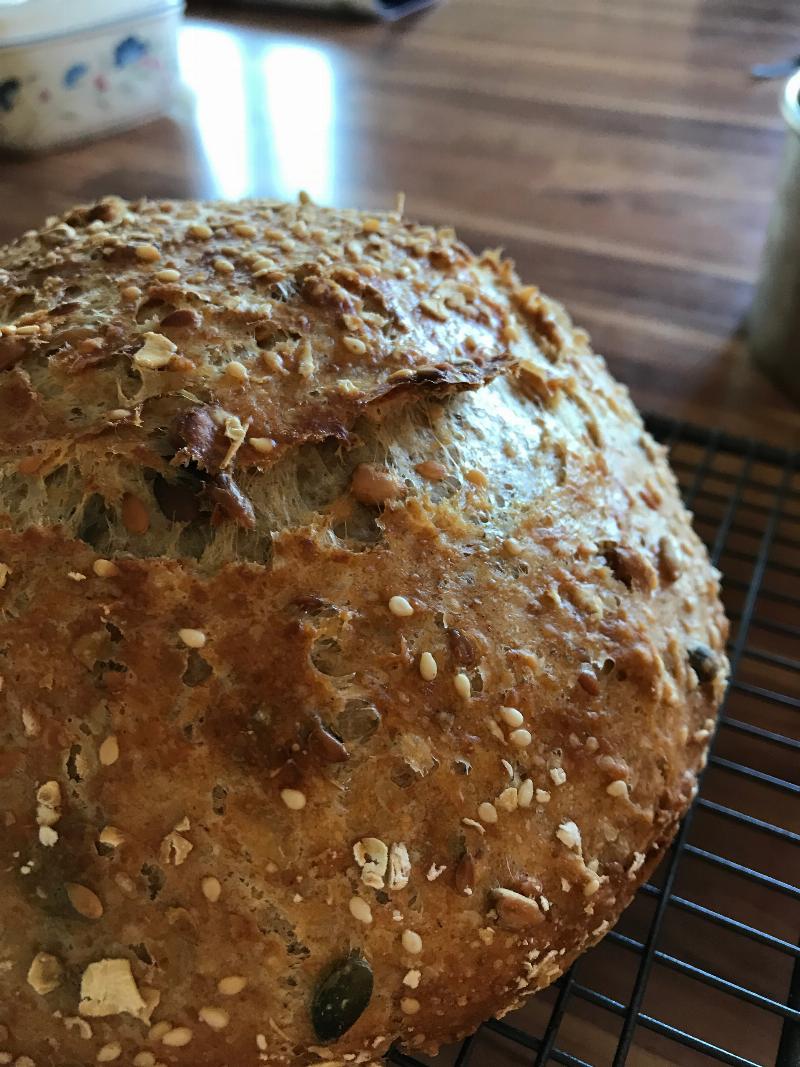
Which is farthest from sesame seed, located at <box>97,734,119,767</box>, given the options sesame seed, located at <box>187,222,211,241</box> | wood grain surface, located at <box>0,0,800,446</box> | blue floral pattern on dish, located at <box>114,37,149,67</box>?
blue floral pattern on dish, located at <box>114,37,149,67</box>

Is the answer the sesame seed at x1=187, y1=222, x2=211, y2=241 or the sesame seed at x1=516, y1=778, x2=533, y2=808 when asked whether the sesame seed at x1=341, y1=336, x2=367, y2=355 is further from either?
the sesame seed at x1=516, y1=778, x2=533, y2=808

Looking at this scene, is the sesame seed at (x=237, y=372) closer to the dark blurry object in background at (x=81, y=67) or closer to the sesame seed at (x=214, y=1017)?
the sesame seed at (x=214, y=1017)

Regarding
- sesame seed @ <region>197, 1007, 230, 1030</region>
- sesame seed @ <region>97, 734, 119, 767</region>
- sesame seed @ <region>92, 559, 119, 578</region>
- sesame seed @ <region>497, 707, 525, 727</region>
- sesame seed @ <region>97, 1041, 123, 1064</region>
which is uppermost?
sesame seed @ <region>92, 559, 119, 578</region>

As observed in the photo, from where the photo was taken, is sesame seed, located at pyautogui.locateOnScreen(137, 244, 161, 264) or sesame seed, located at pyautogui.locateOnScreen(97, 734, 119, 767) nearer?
sesame seed, located at pyautogui.locateOnScreen(97, 734, 119, 767)

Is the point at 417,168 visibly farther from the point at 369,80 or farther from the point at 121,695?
the point at 121,695

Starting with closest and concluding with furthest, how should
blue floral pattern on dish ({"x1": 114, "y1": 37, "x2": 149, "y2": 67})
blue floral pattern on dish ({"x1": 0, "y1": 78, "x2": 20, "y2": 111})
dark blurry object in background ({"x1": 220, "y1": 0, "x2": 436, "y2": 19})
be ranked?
blue floral pattern on dish ({"x1": 0, "y1": 78, "x2": 20, "y2": 111}) → blue floral pattern on dish ({"x1": 114, "y1": 37, "x2": 149, "y2": 67}) → dark blurry object in background ({"x1": 220, "y1": 0, "x2": 436, "y2": 19})

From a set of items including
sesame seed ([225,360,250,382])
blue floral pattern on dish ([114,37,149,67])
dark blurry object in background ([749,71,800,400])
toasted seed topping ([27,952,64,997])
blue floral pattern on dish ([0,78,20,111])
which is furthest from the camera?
blue floral pattern on dish ([114,37,149,67])

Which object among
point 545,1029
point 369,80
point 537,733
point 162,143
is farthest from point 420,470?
point 369,80
